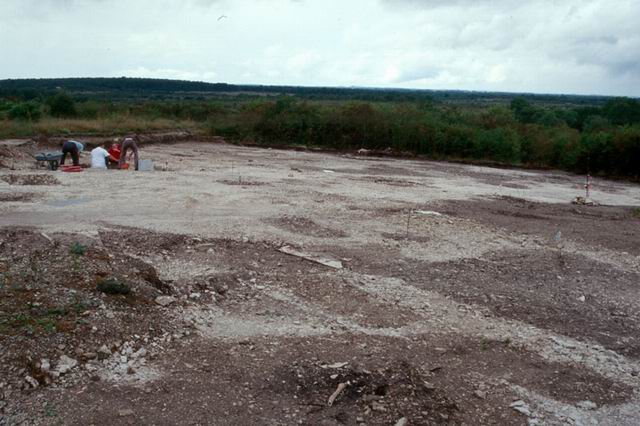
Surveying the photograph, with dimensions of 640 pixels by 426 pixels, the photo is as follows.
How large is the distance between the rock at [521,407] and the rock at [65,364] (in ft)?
13.2

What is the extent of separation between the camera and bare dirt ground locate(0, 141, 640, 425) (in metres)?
5.20

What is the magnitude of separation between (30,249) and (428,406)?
233 inches

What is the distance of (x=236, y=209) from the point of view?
12586 millimetres

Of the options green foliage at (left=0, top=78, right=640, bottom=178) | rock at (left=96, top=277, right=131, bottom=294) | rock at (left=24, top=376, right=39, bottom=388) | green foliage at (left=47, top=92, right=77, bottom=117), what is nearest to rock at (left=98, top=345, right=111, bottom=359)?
rock at (left=24, top=376, right=39, bottom=388)

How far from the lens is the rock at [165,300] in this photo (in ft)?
22.9

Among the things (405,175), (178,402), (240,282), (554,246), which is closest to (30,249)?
(240,282)

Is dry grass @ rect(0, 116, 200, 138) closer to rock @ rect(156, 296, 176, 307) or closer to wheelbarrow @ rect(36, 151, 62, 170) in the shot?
wheelbarrow @ rect(36, 151, 62, 170)

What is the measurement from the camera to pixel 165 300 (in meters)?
7.07

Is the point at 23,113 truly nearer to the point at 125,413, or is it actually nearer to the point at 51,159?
the point at 51,159

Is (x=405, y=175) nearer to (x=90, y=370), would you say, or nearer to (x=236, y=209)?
(x=236, y=209)

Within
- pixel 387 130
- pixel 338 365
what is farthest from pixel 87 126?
pixel 338 365

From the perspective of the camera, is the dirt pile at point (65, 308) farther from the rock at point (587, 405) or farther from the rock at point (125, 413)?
the rock at point (587, 405)

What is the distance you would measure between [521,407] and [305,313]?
9.24 ft

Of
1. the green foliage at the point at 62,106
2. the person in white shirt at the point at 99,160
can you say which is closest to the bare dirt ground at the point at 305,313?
the person in white shirt at the point at 99,160
